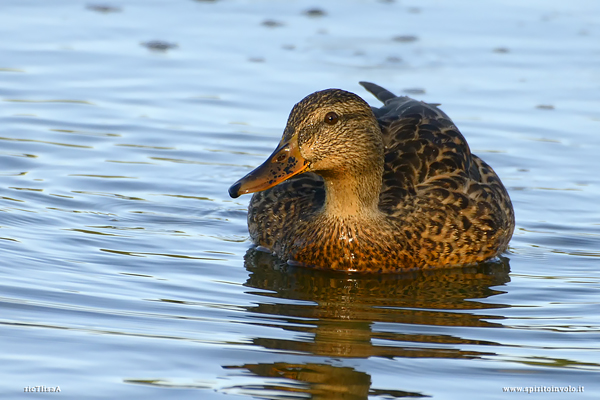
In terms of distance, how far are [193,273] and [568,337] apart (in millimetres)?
2567

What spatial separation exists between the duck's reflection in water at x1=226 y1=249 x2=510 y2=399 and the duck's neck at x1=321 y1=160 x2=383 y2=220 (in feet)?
1.50

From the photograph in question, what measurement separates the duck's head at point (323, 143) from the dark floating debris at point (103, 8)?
24.0 ft

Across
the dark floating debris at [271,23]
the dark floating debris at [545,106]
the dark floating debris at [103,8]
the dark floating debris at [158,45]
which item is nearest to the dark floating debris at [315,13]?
the dark floating debris at [271,23]

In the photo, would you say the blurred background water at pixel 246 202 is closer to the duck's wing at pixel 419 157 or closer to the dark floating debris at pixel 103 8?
the dark floating debris at pixel 103 8

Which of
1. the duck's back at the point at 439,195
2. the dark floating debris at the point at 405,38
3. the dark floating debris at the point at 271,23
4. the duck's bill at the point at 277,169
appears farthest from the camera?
the dark floating debris at the point at 271,23

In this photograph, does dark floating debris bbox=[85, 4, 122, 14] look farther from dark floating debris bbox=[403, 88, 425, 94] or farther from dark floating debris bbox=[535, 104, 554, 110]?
dark floating debris bbox=[535, 104, 554, 110]

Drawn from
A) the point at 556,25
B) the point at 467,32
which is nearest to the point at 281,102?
the point at 467,32

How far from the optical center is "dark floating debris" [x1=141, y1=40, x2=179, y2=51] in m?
13.2

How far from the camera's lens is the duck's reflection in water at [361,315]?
5766 mm

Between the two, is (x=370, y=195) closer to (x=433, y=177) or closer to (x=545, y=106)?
(x=433, y=177)

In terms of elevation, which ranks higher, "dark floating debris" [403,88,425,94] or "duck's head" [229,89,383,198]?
"dark floating debris" [403,88,425,94]

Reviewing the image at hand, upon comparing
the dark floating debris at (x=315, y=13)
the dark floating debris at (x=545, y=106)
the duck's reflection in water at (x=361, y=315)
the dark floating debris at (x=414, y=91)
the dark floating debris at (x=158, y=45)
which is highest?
the dark floating debris at (x=315, y=13)

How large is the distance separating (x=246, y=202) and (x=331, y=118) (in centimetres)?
236

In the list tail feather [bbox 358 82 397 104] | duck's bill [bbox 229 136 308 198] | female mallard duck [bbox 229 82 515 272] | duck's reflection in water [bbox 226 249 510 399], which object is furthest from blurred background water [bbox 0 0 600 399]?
tail feather [bbox 358 82 397 104]
